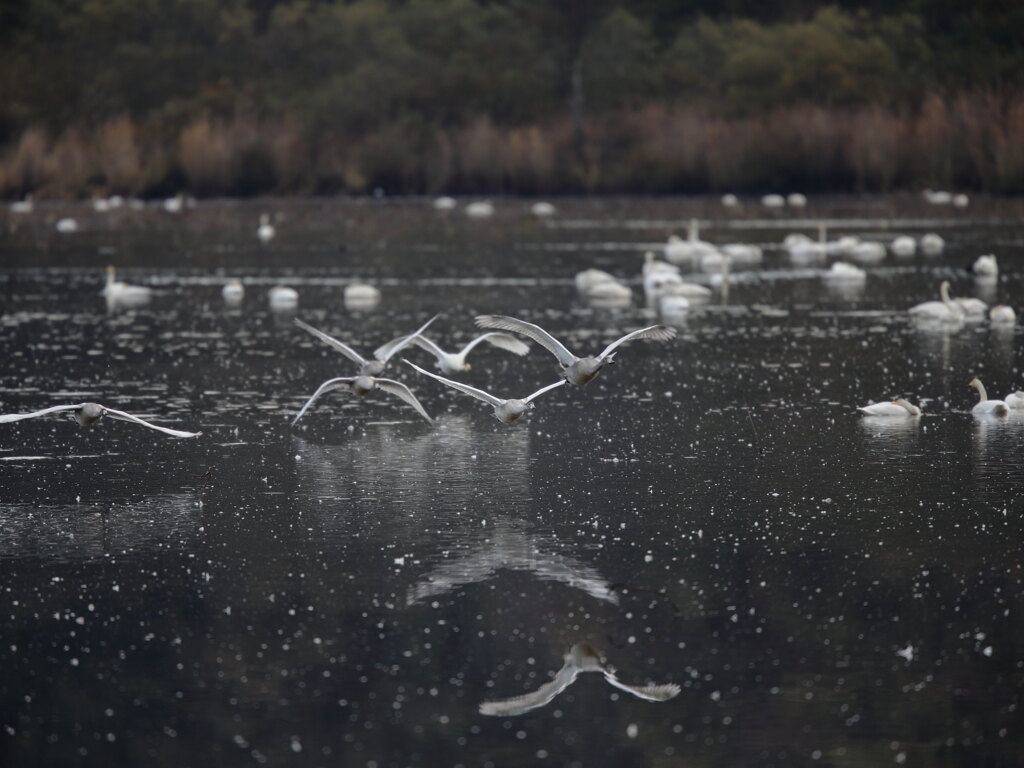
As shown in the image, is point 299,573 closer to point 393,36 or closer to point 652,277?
point 652,277

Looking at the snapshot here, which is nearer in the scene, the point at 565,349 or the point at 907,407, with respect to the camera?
the point at 565,349

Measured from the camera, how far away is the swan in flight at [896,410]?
539 inches

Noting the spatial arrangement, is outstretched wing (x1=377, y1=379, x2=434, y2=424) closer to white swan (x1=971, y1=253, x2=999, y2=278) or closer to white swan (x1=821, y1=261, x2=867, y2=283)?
white swan (x1=821, y1=261, x2=867, y2=283)

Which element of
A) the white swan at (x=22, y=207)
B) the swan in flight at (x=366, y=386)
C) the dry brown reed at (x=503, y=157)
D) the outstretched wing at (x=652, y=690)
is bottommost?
the outstretched wing at (x=652, y=690)

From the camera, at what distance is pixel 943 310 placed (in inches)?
801

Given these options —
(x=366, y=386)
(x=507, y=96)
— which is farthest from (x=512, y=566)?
(x=507, y=96)

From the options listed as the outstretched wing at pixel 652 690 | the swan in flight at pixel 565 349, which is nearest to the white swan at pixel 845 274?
the swan in flight at pixel 565 349

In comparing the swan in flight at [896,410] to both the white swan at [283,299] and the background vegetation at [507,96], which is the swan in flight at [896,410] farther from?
the background vegetation at [507,96]

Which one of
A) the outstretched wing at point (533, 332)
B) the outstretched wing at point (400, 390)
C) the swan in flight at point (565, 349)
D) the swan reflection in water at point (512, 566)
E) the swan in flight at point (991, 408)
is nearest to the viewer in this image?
the swan reflection in water at point (512, 566)

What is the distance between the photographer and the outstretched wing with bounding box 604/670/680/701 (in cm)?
743

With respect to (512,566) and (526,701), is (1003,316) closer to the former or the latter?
(512,566)

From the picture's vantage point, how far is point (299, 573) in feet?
30.6

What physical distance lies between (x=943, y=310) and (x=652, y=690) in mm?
13811

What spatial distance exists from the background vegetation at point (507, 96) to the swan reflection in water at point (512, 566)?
3340 cm
